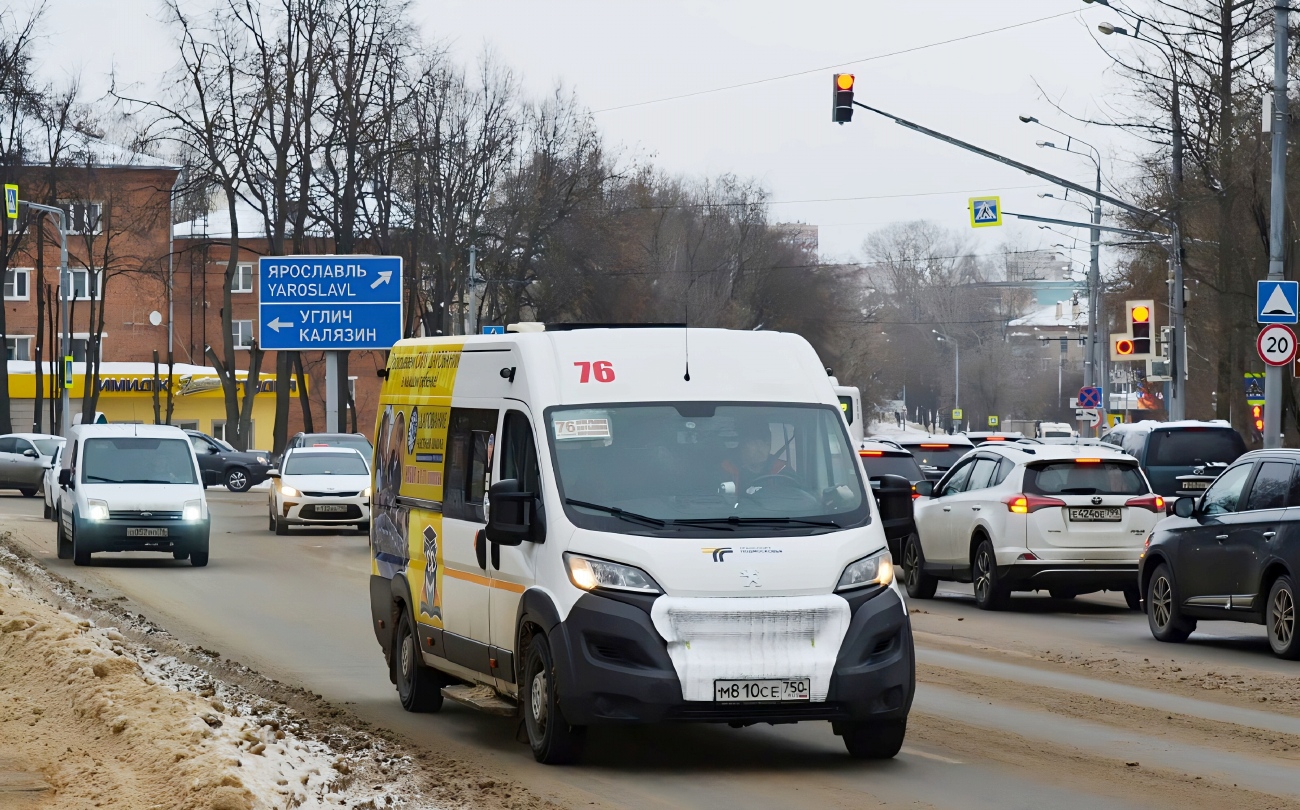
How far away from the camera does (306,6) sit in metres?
53.5

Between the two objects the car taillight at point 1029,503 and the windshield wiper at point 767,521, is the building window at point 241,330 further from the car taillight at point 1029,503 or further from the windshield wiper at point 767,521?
the windshield wiper at point 767,521

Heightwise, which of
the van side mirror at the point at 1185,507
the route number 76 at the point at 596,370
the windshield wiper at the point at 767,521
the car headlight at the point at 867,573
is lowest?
the van side mirror at the point at 1185,507

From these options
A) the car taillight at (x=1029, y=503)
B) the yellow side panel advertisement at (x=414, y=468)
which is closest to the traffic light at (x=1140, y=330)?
the car taillight at (x=1029, y=503)

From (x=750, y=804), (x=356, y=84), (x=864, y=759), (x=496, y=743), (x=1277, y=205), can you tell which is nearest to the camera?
(x=750, y=804)

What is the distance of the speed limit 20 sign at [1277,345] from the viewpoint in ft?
81.4

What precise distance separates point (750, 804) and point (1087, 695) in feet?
15.4

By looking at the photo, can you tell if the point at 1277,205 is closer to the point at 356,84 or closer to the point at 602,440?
the point at 602,440

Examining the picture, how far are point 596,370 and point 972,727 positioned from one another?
305cm

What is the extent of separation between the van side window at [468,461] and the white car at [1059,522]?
917 cm

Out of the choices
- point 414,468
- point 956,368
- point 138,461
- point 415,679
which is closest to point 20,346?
point 956,368

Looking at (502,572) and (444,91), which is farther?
(444,91)

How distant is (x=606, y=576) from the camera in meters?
8.85

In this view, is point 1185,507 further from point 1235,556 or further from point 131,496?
point 131,496

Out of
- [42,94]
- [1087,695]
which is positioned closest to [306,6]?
[42,94]
